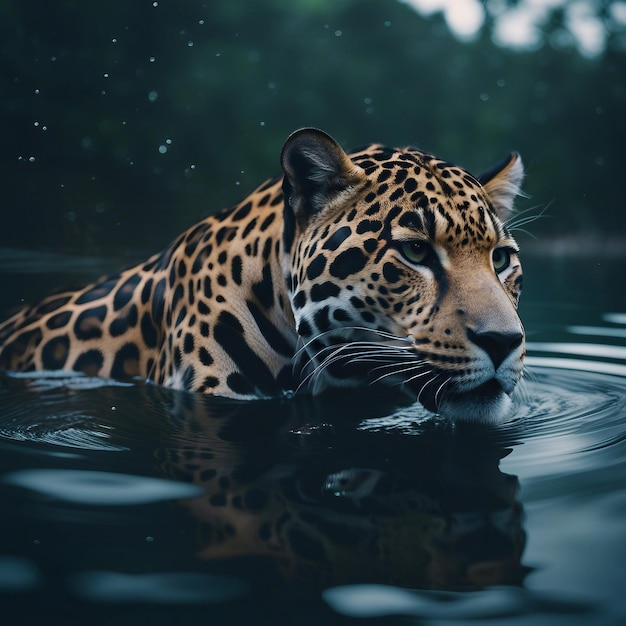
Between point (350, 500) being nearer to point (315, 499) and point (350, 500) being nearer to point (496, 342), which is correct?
point (315, 499)

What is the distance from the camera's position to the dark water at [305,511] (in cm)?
204

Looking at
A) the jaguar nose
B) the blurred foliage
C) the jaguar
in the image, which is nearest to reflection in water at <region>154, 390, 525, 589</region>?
the jaguar

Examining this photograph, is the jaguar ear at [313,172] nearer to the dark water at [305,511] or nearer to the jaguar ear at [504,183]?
the jaguar ear at [504,183]

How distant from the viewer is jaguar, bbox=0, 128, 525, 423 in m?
3.23

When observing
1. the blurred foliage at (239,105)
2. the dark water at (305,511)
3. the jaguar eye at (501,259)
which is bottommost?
the dark water at (305,511)

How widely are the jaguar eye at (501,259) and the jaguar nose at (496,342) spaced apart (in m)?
0.52

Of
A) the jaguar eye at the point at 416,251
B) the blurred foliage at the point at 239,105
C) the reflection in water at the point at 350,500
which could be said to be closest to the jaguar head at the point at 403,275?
the jaguar eye at the point at 416,251

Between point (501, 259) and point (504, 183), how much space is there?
0.51 m

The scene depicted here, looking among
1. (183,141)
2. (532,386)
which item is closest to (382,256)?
(532,386)

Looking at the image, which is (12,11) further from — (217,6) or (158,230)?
(217,6)

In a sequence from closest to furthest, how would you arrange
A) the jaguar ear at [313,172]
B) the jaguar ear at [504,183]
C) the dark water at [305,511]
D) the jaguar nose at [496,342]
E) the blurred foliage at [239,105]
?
the dark water at [305,511]
the jaguar nose at [496,342]
the jaguar ear at [313,172]
the jaguar ear at [504,183]
the blurred foliage at [239,105]

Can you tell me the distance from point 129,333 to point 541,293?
547cm

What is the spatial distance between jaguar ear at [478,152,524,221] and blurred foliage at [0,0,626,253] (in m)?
7.91

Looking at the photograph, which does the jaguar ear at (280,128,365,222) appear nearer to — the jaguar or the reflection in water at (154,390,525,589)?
the jaguar
